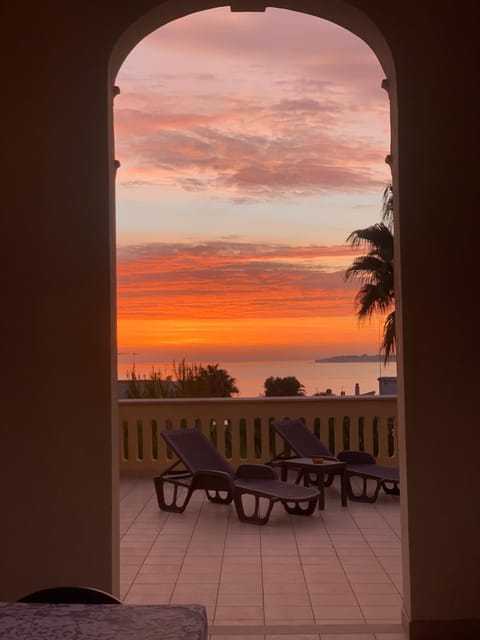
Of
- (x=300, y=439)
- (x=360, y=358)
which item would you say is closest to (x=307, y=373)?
(x=360, y=358)

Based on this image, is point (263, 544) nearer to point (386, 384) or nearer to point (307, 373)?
point (386, 384)

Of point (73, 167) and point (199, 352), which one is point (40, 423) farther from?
point (199, 352)

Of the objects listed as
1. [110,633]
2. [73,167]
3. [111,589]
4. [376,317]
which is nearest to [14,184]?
[73,167]

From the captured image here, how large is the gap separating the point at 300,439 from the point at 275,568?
3399 mm

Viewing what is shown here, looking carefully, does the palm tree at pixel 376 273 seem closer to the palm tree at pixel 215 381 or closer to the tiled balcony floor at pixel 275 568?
the palm tree at pixel 215 381

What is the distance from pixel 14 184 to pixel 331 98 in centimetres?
733

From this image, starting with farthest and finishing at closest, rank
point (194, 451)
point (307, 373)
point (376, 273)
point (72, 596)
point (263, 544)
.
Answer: point (376, 273), point (307, 373), point (194, 451), point (263, 544), point (72, 596)

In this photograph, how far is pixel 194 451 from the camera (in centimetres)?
875

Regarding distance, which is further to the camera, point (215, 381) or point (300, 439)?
point (215, 381)

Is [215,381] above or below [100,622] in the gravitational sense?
above

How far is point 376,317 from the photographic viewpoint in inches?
612

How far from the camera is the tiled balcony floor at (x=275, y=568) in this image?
15.6ft

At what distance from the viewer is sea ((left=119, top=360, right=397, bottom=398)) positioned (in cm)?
1141

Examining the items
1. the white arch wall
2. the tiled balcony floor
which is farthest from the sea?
the white arch wall
